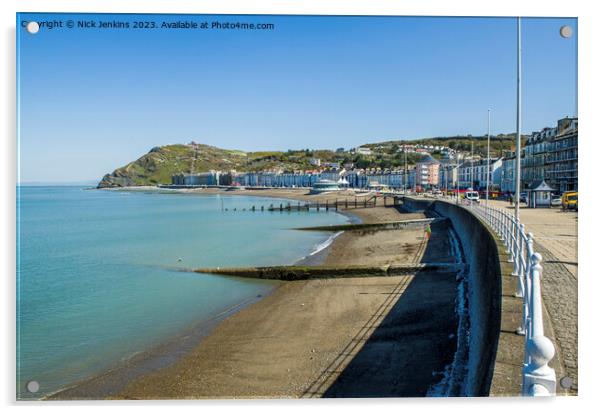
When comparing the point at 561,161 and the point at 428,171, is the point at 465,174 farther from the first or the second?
the point at 561,161

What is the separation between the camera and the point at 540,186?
20219 millimetres

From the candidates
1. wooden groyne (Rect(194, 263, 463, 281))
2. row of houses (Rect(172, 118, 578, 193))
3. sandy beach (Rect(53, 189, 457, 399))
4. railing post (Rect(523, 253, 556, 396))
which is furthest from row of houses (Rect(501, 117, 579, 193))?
railing post (Rect(523, 253, 556, 396))

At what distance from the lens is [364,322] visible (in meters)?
9.04

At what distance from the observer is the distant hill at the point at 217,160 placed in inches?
4914

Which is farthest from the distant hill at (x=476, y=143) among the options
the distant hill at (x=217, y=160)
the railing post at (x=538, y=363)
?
the railing post at (x=538, y=363)

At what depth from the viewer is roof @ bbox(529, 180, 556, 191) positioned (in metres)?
19.8

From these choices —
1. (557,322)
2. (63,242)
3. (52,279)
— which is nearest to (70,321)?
(52,279)

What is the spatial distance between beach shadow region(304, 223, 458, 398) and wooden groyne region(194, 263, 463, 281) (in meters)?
1.33

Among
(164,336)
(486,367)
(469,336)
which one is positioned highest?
(486,367)

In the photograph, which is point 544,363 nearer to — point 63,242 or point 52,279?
point 52,279

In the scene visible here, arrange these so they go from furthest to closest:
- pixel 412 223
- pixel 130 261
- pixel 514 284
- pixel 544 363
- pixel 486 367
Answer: pixel 412 223
pixel 130 261
pixel 514 284
pixel 486 367
pixel 544 363

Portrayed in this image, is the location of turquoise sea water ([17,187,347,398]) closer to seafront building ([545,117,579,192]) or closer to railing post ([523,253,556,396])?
railing post ([523,253,556,396])

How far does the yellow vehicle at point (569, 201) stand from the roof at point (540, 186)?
2.03 ft

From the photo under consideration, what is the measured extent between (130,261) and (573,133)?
51.8 feet
